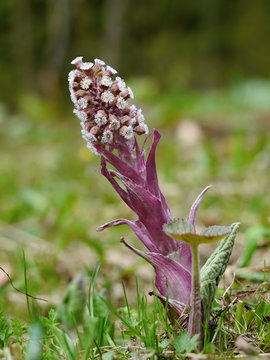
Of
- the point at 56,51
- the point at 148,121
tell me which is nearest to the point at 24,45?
the point at 56,51

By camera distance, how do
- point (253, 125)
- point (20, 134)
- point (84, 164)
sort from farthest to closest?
1. point (20, 134)
2. point (253, 125)
3. point (84, 164)

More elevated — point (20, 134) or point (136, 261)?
point (20, 134)

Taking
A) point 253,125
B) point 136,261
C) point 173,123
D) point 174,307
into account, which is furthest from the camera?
point 173,123

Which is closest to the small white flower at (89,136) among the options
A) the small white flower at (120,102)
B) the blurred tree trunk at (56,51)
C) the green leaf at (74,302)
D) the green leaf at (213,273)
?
the small white flower at (120,102)

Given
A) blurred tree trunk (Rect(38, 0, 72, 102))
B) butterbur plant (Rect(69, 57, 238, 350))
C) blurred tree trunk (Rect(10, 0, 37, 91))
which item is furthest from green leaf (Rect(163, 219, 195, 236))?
blurred tree trunk (Rect(10, 0, 37, 91))

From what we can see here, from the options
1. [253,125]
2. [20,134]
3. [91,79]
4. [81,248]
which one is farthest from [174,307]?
[20,134]

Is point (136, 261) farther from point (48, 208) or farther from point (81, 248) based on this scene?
point (48, 208)
